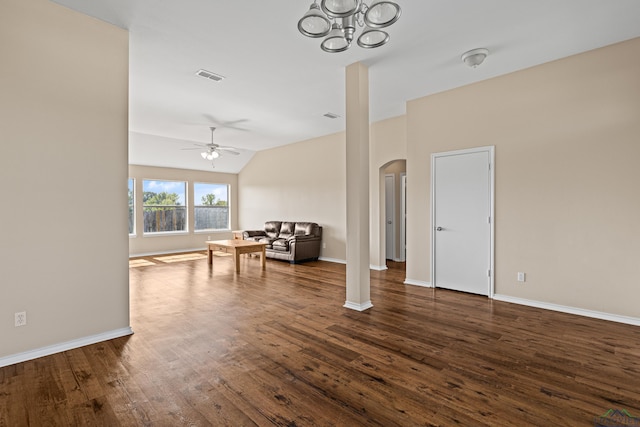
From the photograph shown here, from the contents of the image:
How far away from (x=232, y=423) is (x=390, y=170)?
6.49 meters

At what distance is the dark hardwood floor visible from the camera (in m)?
1.82

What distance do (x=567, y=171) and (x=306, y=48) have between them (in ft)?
11.3

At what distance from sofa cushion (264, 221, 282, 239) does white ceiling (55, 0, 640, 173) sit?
3488 millimetres

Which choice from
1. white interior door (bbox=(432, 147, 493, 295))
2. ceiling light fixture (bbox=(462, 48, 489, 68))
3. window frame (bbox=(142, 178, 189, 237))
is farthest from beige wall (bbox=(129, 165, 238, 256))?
ceiling light fixture (bbox=(462, 48, 489, 68))

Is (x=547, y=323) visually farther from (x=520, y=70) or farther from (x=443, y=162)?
(x=520, y=70)

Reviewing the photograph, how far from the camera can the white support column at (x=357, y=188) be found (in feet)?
12.3

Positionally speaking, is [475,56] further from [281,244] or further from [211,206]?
[211,206]

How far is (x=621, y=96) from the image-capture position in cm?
328

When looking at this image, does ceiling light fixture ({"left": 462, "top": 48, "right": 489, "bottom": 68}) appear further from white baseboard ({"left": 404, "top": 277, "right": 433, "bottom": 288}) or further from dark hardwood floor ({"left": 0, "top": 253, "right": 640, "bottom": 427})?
white baseboard ({"left": 404, "top": 277, "right": 433, "bottom": 288})

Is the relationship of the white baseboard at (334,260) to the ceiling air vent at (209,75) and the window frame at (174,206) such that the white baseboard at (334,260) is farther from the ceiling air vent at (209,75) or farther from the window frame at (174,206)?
Result: the ceiling air vent at (209,75)

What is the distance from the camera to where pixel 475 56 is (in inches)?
136

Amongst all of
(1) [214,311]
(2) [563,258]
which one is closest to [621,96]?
(2) [563,258]

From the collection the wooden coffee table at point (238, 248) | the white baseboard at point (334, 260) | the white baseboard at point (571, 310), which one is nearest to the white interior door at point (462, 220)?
the white baseboard at point (571, 310)

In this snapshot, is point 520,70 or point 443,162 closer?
point 520,70
